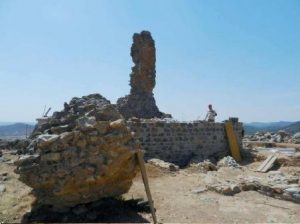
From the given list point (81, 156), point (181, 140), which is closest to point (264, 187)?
point (81, 156)

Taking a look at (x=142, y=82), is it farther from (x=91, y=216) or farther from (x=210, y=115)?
(x=91, y=216)

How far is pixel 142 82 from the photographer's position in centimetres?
2333

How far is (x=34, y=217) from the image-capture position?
7305 millimetres

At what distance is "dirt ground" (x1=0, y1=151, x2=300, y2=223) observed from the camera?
7493 millimetres

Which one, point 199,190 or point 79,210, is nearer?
point 79,210

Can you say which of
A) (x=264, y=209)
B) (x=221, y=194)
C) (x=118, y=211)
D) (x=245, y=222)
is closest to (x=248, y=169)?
(x=221, y=194)

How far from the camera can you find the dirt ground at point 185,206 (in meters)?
7.49

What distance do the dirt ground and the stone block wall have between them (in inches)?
167

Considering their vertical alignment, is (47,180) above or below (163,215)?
above

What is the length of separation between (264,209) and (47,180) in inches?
203

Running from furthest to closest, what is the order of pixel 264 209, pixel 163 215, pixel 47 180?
pixel 264 209, pixel 163 215, pixel 47 180

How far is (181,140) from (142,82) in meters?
8.53

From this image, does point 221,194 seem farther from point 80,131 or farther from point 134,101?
point 134,101

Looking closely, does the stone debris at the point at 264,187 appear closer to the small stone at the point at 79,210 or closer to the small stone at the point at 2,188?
the small stone at the point at 79,210
